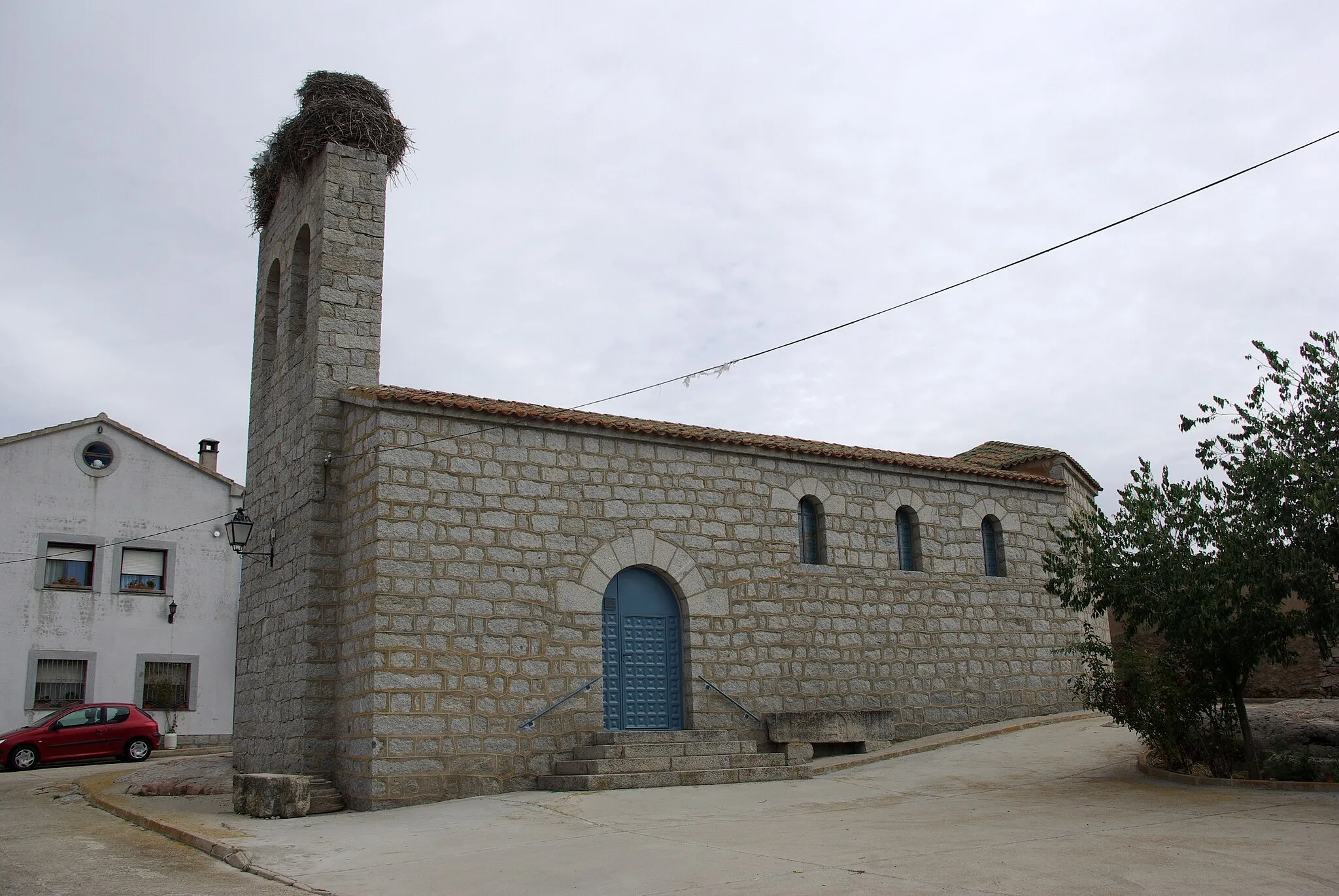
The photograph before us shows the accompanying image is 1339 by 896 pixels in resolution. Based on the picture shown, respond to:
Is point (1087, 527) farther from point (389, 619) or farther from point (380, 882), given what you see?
point (380, 882)

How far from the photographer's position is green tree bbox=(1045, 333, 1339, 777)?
358 inches

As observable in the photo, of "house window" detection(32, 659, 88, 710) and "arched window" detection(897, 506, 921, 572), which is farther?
"house window" detection(32, 659, 88, 710)

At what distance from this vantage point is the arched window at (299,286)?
1278cm

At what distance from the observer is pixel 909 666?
1339 centimetres

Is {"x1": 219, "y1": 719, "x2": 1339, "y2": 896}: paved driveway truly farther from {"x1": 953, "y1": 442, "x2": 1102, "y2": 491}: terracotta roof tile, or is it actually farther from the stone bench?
{"x1": 953, "y1": 442, "x2": 1102, "y2": 491}: terracotta roof tile

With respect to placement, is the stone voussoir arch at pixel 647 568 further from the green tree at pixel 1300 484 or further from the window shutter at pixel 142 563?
the window shutter at pixel 142 563

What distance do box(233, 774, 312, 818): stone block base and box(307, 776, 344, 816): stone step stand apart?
9 cm

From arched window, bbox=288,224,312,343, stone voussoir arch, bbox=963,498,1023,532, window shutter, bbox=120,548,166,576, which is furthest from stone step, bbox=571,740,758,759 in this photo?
window shutter, bbox=120,548,166,576

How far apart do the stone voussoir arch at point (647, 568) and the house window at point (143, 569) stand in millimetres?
16289

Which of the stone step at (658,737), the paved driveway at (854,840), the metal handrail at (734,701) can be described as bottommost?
the paved driveway at (854,840)

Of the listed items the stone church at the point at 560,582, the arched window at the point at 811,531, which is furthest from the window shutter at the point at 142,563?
the arched window at the point at 811,531

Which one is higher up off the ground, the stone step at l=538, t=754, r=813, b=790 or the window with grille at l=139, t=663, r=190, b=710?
the window with grille at l=139, t=663, r=190, b=710

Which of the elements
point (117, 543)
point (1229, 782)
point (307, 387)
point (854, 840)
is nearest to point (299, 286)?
point (307, 387)

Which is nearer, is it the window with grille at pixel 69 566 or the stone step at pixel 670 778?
the stone step at pixel 670 778
